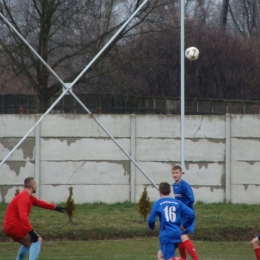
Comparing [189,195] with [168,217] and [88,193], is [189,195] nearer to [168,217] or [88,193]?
[168,217]

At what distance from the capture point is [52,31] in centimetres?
2559

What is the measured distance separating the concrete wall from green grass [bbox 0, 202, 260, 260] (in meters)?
0.71

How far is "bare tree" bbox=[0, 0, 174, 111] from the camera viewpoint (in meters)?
24.3

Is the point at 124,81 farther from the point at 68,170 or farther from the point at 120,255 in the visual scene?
the point at 120,255

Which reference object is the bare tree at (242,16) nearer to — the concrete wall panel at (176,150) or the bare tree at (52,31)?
the bare tree at (52,31)

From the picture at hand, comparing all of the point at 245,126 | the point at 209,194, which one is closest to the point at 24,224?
the point at 209,194

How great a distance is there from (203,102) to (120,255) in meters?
15.5

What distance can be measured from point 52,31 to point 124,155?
8.18 m

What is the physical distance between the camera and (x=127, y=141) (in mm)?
19281

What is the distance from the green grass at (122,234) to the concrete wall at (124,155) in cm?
71

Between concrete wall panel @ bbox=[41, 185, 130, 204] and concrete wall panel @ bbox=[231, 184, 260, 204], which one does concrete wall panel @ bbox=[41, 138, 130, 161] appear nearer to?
concrete wall panel @ bbox=[41, 185, 130, 204]

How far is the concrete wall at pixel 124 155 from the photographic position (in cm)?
1892

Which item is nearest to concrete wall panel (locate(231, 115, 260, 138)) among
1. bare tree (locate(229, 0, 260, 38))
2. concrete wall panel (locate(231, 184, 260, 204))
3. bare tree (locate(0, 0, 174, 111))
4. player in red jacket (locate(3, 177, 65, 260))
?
concrete wall panel (locate(231, 184, 260, 204))

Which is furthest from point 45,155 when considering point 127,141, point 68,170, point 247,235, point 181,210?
point 181,210
